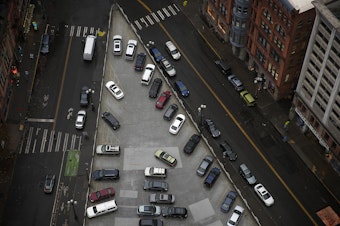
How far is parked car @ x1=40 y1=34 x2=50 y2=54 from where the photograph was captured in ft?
518

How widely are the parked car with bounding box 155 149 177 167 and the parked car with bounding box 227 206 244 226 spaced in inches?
680

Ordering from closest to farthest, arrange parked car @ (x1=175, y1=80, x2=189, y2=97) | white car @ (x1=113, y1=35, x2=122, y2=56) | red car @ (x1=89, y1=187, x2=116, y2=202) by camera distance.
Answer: red car @ (x1=89, y1=187, x2=116, y2=202)
parked car @ (x1=175, y1=80, x2=189, y2=97)
white car @ (x1=113, y1=35, x2=122, y2=56)

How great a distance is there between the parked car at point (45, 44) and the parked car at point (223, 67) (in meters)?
45.8

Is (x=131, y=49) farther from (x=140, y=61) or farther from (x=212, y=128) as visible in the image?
A: (x=212, y=128)

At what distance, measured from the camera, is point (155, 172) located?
5084 inches

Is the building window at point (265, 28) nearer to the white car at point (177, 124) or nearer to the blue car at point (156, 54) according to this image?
the white car at point (177, 124)

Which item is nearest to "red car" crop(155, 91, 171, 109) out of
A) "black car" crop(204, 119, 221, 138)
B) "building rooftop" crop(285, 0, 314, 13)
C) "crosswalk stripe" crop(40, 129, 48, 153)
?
"black car" crop(204, 119, 221, 138)

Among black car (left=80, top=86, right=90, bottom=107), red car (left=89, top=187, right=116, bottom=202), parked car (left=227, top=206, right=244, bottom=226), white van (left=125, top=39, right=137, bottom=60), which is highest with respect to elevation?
white van (left=125, top=39, right=137, bottom=60)

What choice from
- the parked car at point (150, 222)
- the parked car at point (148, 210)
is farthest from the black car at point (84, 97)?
the parked car at point (150, 222)

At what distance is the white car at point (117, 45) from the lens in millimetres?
150000

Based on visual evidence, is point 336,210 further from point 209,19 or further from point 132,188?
point 209,19

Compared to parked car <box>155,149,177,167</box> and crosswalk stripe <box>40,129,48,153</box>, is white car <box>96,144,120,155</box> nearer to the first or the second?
parked car <box>155,149,177,167</box>

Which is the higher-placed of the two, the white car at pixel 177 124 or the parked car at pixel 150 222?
the white car at pixel 177 124

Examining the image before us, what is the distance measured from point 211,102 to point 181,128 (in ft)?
51.2
